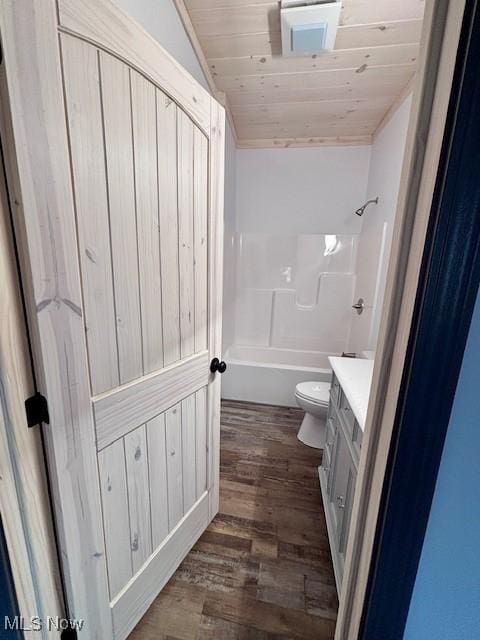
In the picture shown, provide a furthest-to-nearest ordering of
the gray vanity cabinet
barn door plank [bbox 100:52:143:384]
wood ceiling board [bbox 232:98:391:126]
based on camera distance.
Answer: wood ceiling board [bbox 232:98:391:126], the gray vanity cabinet, barn door plank [bbox 100:52:143:384]

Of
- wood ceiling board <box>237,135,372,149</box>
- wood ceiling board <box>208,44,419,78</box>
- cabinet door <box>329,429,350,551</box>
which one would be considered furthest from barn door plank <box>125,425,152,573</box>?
wood ceiling board <box>237,135,372,149</box>

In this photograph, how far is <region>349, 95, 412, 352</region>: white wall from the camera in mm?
2033

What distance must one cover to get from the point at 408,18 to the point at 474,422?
7.30ft

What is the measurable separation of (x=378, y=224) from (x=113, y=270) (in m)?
2.29

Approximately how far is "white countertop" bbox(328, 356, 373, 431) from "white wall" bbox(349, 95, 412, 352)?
70 centimetres

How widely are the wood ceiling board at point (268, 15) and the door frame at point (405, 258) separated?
160 centimetres

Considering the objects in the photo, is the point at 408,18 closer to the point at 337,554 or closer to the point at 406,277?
the point at 406,277

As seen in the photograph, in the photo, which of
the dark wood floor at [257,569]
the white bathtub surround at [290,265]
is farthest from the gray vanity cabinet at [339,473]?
the white bathtub surround at [290,265]

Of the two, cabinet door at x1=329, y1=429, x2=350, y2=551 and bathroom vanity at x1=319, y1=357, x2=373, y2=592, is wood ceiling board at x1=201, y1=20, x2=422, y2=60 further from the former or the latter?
cabinet door at x1=329, y1=429, x2=350, y2=551

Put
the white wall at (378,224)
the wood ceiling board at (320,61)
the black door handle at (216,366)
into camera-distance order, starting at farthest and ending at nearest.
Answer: the white wall at (378,224) → the wood ceiling board at (320,61) → the black door handle at (216,366)

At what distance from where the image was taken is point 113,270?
2.69 feet

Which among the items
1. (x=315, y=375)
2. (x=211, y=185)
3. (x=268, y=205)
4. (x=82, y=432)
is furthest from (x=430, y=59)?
(x=268, y=205)

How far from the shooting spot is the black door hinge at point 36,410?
67 cm

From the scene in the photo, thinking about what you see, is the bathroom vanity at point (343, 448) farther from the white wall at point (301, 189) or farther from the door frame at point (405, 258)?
the white wall at point (301, 189)
